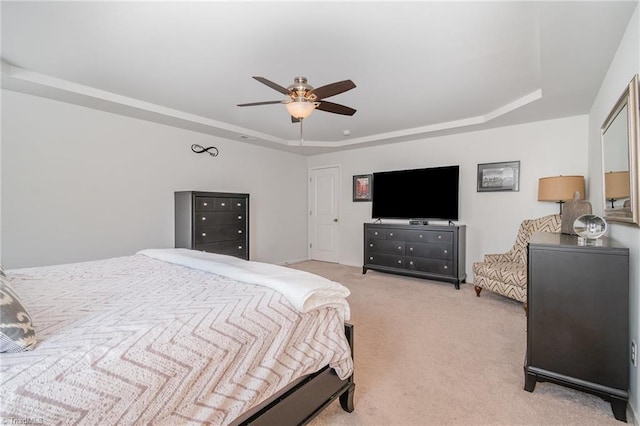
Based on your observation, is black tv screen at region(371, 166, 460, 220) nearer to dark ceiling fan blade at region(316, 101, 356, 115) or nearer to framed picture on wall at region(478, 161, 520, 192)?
framed picture on wall at region(478, 161, 520, 192)

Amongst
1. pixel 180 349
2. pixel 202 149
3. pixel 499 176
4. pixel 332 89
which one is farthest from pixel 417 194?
pixel 180 349

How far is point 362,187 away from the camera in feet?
18.3

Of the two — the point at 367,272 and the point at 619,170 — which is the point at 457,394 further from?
the point at 367,272

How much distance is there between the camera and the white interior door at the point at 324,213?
19.6 feet

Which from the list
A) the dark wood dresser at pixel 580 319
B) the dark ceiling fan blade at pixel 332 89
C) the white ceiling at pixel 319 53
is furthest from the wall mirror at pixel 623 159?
the dark ceiling fan blade at pixel 332 89

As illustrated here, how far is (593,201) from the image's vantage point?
10.0 ft

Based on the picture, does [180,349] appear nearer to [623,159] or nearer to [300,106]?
[300,106]

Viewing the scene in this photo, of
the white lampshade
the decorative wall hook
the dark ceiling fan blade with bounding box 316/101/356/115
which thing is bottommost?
the white lampshade

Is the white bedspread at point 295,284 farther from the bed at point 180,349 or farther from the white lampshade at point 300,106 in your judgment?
the white lampshade at point 300,106

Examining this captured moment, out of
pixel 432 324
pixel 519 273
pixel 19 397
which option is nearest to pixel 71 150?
pixel 19 397

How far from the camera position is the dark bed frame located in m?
1.19

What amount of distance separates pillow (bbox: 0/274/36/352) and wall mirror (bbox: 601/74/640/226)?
104 inches

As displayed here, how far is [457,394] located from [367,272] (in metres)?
3.34

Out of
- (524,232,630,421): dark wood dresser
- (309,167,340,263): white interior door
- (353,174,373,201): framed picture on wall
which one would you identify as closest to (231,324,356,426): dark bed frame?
(524,232,630,421): dark wood dresser
